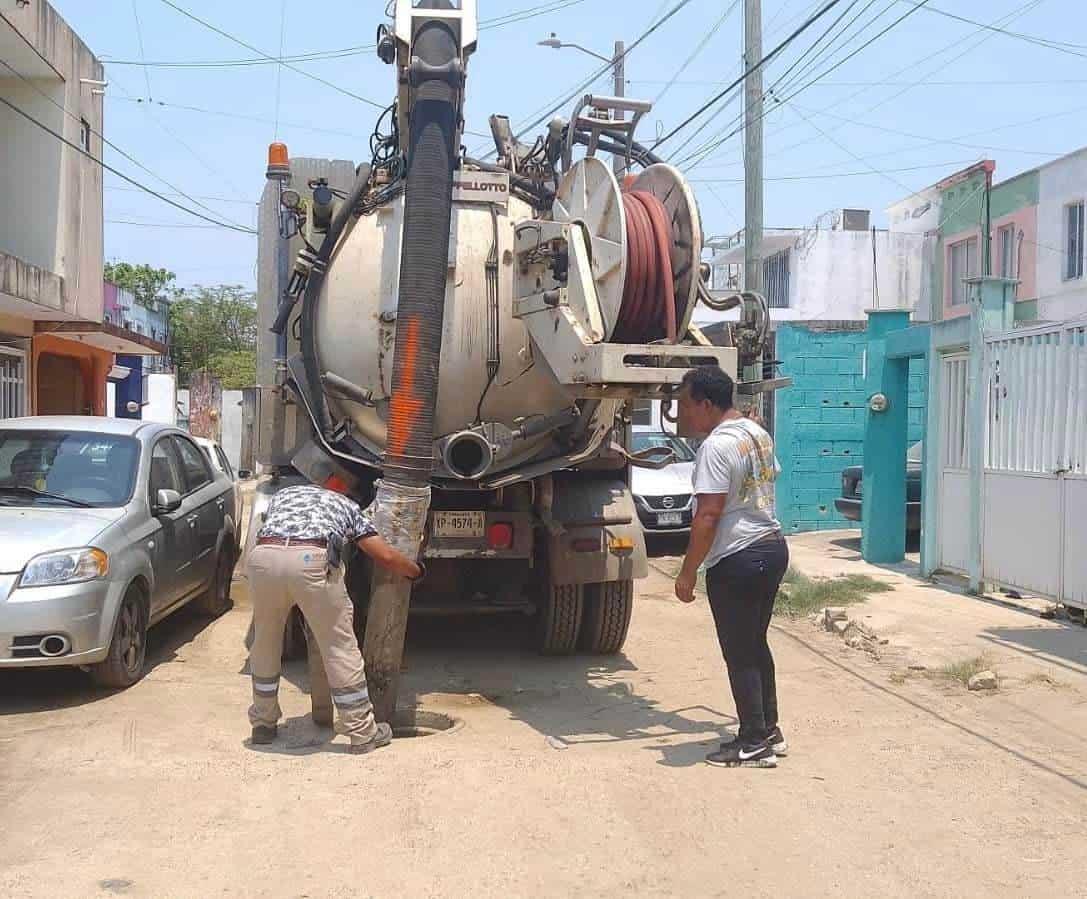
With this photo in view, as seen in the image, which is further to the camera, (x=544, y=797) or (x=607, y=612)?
(x=607, y=612)

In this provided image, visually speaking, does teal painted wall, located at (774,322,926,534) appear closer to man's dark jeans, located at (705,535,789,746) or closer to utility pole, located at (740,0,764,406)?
utility pole, located at (740,0,764,406)

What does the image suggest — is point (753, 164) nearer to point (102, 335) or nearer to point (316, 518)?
point (316, 518)

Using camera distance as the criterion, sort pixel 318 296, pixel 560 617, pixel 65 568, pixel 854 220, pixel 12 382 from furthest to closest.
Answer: pixel 854 220 < pixel 12 382 < pixel 560 617 < pixel 318 296 < pixel 65 568

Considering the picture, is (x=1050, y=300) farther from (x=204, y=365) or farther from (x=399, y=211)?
(x=204, y=365)

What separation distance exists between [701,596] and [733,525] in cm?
613

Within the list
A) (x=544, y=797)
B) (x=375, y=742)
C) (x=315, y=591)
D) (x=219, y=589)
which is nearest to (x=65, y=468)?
(x=219, y=589)

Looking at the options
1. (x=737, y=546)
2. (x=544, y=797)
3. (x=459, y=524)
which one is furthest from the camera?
(x=459, y=524)

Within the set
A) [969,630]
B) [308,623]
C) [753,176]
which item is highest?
[753,176]

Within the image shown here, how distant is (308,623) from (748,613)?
2145 millimetres

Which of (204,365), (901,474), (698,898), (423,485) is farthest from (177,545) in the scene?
(204,365)

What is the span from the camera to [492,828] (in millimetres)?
4680

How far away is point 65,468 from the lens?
771cm

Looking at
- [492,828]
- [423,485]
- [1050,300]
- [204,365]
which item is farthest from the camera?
[204,365]

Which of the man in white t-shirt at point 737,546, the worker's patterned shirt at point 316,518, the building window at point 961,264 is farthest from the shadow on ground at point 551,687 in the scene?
the building window at point 961,264
